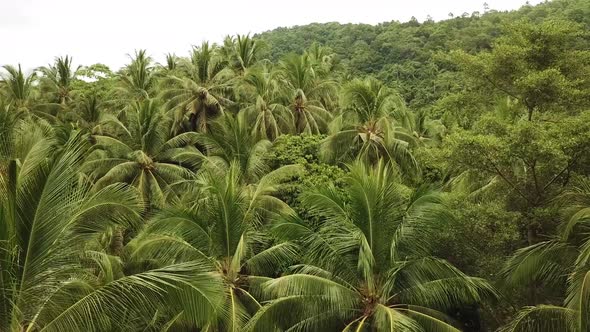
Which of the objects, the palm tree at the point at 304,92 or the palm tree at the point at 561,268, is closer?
the palm tree at the point at 561,268

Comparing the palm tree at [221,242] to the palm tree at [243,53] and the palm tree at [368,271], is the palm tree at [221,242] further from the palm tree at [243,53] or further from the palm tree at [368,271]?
the palm tree at [243,53]

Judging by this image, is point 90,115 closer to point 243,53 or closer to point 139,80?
point 139,80

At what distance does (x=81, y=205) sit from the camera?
7.59 metres

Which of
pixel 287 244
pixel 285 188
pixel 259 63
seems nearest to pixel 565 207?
pixel 287 244

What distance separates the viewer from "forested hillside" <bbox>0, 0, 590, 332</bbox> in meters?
6.85

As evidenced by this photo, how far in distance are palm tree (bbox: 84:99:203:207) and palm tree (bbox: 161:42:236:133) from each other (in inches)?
155

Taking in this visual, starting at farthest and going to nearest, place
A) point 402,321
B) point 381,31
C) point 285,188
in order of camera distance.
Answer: point 381,31, point 285,188, point 402,321

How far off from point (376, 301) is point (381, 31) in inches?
2724

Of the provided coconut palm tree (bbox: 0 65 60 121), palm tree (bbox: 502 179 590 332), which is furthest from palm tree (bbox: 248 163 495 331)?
coconut palm tree (bbox: 0 65 60 121)

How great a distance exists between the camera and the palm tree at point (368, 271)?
1096 centimetres

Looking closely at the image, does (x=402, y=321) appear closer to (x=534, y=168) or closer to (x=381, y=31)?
(x=534, y=168)

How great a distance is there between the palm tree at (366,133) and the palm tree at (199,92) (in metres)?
8.24

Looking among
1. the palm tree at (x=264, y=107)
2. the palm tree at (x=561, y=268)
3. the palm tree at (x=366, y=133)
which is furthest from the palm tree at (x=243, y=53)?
the palm tree at (x=561, y=268)

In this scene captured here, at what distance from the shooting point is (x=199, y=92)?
27344mm
